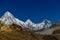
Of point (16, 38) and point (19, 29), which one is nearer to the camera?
point (16, 38)

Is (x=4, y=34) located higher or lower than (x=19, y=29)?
lower

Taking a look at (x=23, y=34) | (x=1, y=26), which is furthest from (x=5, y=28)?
(x=23, y=34)

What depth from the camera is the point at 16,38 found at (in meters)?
21.7

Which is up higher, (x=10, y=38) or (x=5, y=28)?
(x=5, y=28)

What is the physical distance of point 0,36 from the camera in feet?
69.6

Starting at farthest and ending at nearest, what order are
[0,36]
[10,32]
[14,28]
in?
1. [14,28]
2. [10,32]
3. [0,36]

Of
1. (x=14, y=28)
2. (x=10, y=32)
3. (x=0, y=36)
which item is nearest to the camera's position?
(x=0, y=36)

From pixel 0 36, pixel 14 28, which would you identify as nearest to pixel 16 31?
pixel 14 28

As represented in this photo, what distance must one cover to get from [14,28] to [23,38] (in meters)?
2.26

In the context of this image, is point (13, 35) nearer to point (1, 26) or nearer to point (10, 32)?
point (10, 32)

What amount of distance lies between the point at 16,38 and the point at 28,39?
5.28 feet

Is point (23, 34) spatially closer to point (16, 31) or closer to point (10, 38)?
point (16, 31)

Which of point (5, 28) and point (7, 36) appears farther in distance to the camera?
point (5, 28)

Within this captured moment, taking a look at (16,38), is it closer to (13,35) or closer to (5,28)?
(13,35)
